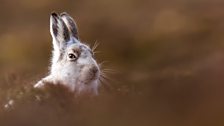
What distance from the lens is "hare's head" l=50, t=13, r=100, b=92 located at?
24.5 ft

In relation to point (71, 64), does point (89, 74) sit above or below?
below

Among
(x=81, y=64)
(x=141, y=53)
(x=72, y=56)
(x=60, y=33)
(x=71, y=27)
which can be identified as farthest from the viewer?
(x=141, y=53)

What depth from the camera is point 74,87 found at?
7.27 metres

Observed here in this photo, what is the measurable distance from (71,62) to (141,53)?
2851mm

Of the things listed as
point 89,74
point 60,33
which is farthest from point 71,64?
point 60,33

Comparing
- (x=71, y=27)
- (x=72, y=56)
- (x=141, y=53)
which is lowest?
(x=72, y=56)

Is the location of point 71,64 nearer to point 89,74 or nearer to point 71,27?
point 89,74

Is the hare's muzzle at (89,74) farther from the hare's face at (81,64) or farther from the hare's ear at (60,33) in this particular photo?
the hare's ear at (60,33)

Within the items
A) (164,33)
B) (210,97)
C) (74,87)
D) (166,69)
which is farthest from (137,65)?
(210,97)

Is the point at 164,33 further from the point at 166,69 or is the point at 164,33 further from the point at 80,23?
the point at 166,69

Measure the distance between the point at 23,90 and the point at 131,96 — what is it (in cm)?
84

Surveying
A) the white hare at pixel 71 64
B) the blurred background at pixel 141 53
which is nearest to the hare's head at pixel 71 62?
the white hare at pixel 71 64

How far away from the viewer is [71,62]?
766 centimetres

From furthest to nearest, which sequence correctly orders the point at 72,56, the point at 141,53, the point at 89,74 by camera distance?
the point at 141,53
the point at 72,56
the point at 89,74
